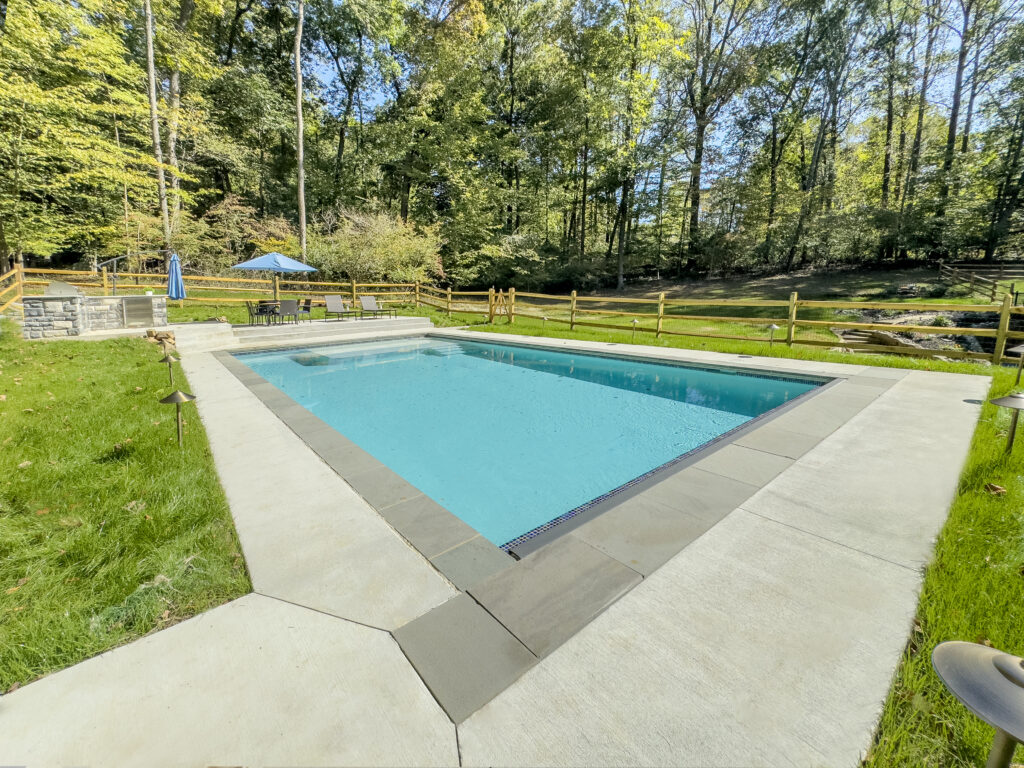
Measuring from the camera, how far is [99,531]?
229cm

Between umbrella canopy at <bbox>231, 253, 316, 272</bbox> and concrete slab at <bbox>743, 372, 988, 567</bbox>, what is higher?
umbrella canopy at <bbox>231, 253, 316, 272</bbox>

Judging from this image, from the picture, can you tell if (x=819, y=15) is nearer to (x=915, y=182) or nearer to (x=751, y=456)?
(x=915, y=182)

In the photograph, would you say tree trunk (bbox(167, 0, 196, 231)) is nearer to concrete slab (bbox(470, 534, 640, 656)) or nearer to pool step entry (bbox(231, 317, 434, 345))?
pool step entry (bbox(231, 317, 434, 345))

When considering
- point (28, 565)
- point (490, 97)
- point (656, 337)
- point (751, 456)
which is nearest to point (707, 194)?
point (490, 97)

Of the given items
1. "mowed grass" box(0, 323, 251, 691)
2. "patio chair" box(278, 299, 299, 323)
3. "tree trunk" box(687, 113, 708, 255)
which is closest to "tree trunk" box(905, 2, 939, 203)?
"tree trunk" box(687, 113, 708, 255)

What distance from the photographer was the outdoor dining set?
1096 cm

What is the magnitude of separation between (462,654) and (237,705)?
2.38ft

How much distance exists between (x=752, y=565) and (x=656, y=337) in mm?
8692

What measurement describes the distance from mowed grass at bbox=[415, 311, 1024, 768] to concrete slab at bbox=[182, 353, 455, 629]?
1.61 meters

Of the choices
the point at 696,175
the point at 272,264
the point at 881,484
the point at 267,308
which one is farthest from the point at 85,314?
the point at 696,175

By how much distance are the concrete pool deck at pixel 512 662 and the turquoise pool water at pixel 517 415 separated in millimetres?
1175

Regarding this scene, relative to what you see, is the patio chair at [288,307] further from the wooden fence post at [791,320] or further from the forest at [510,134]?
the wooden fence post at [791,320]

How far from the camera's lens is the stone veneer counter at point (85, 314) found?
25.5ft

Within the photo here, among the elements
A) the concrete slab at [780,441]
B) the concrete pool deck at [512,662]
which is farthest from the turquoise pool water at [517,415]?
the concrete pool deck at [512,662]
